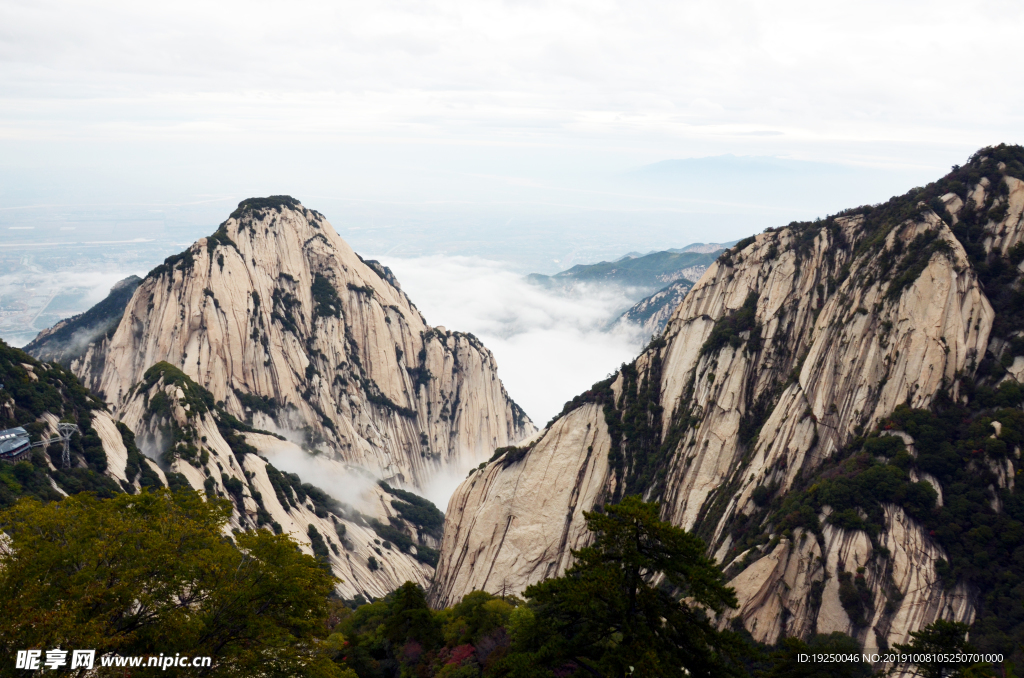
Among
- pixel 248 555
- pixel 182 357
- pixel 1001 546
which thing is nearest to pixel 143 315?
pixel 182 357

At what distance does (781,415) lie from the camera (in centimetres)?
5438

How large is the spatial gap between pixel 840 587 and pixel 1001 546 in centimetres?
960

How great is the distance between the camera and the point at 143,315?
10631cm

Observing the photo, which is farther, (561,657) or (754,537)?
(754,537)

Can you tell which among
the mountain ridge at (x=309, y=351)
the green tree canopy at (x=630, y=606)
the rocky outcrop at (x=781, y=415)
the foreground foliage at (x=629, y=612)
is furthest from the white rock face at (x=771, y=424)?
the mountain ridge at (x=309, y=351)

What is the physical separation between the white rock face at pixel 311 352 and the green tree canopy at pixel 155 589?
259 feet

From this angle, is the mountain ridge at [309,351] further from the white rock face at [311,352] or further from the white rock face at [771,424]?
Answer: the white rock face at [771,424]

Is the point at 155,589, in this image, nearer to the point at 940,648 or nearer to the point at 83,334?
the point at 940,648

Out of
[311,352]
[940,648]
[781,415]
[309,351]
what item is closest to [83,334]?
[309,351]

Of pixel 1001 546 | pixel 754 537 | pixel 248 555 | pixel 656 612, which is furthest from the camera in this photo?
pixel 754 537

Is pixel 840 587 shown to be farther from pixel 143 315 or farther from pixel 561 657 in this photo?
pixel 143 315

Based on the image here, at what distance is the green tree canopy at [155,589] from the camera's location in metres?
17.6

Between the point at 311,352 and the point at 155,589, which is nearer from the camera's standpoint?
the point at 155,589

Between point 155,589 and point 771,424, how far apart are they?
49547 millimetres
